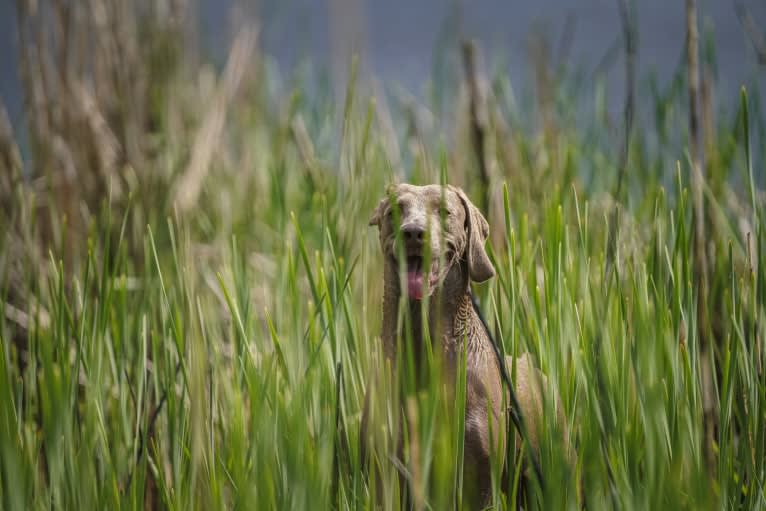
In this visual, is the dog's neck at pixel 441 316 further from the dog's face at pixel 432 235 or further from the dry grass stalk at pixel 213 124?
the dry grass stalk at pixel 213 124

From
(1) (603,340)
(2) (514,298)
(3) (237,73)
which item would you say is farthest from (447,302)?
(3) (237,73)

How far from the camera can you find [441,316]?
3.77ft

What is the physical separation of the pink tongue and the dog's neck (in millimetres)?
62

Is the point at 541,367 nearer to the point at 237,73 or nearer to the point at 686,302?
the point at 686,302

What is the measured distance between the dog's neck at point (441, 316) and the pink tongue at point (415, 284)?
6 centimetres

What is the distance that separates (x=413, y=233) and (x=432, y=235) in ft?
0.11

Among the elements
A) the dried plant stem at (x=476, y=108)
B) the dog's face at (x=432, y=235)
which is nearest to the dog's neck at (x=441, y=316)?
the dog's face at (x=432, y=235)

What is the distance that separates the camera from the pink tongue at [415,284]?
1.06 m

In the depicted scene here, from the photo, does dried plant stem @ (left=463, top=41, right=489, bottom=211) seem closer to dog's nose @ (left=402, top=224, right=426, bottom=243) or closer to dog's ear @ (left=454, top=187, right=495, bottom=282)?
dog's ear @ (left=454, top=187, right=495, bottom=282)

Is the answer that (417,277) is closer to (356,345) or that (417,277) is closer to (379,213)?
(379,213)

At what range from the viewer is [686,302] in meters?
1.27

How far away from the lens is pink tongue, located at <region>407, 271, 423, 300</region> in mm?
1056

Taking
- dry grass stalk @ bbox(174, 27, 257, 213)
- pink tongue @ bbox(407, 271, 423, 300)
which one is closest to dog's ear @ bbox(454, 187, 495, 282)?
pink tongue @ bbox(407, 271, 423, 300)

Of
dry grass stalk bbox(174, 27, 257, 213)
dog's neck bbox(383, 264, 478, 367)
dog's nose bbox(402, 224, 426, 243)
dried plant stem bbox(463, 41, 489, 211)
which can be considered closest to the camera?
dog's nose bbox(402, 224, 426, 243)
